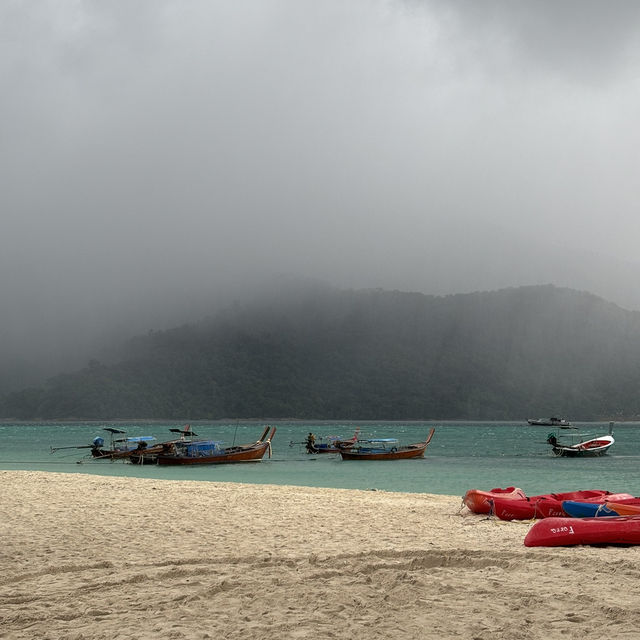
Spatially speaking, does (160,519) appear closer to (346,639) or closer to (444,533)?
(444,533)

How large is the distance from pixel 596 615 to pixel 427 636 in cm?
202

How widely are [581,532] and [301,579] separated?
5.46 meters

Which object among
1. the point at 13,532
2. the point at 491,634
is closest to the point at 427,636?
the point at 491,634

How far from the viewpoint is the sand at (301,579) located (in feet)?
22.9

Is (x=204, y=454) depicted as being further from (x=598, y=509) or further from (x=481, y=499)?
(x=598, y=509)

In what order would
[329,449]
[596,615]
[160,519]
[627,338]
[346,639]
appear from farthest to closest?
[627,338]
[329,449]
[160,519]
[596,615]
[346,639]

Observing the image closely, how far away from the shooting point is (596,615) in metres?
7.16

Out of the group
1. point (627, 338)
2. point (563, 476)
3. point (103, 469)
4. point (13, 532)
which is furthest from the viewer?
point (627, 338)

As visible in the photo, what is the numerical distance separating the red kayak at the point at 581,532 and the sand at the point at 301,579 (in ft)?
1.08

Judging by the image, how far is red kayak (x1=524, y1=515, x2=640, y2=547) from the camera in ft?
37.8

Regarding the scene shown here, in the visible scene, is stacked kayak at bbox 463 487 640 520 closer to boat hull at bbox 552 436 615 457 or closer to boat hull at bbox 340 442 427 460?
boat hull at bbox 340 442 427 460

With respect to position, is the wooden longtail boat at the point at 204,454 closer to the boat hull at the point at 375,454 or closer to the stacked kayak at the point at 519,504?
the boat hull at the point at 375,454

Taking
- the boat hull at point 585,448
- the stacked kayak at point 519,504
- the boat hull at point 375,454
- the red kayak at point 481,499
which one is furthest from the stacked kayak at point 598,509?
the boat hull at point 585,448

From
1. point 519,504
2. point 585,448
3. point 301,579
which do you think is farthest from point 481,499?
point 585,448
